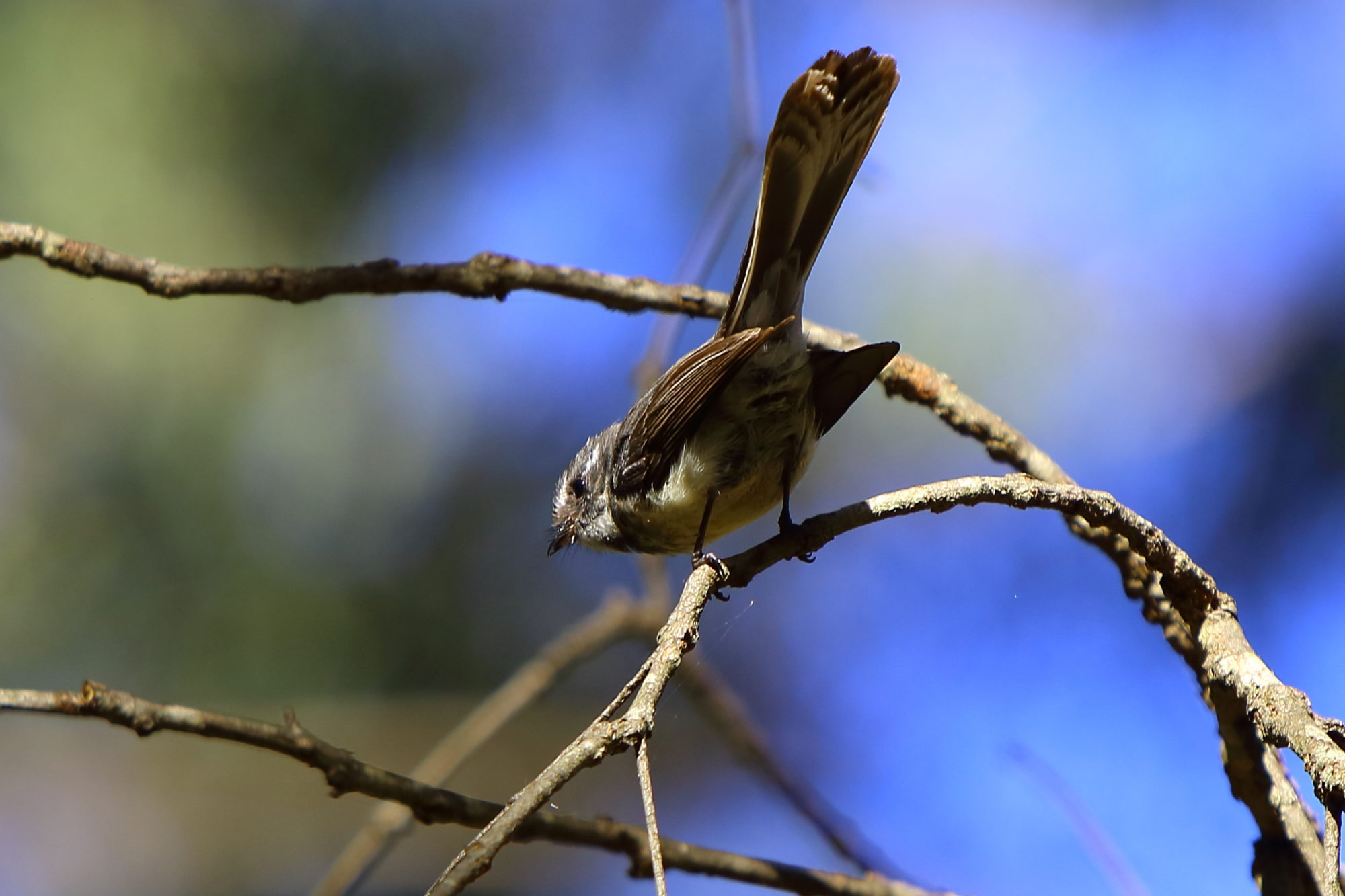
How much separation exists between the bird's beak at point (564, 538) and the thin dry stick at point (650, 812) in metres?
2.19

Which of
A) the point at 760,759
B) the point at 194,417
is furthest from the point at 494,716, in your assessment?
the point at 194,417

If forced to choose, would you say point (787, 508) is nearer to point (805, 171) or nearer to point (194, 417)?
point (805, 171)

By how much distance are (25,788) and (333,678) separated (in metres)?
1.52

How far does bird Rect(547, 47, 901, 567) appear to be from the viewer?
8.47ft

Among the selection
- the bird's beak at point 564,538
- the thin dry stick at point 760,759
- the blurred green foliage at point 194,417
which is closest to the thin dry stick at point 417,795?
the thin dry stick at point 760,759

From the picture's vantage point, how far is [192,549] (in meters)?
4.83

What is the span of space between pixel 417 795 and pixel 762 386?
56.9 inches

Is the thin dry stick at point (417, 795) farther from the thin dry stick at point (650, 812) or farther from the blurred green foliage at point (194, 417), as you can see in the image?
the blurred green foliage at point (194, 417)

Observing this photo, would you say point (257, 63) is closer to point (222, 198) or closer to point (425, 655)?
point (222, 198)

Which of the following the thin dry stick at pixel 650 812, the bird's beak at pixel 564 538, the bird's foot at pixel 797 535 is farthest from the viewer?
the bird's beak at pixel 564 538

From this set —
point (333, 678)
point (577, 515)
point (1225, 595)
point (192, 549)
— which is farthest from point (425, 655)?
point (1225, 595)

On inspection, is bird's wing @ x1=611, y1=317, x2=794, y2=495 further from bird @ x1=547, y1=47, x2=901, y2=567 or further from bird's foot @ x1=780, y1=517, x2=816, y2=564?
bird's foot @ x1=780, y1=517, x2=816, y2=564

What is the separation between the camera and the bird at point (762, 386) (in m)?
2.58

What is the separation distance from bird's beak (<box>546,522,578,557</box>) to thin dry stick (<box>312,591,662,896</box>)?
1.63ft
